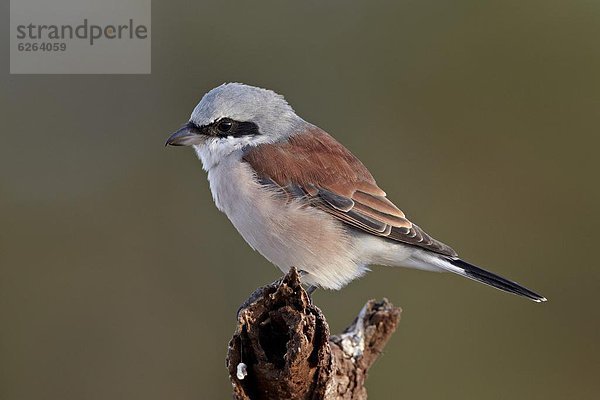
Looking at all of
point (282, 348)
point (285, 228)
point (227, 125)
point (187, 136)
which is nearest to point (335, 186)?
point (285, 228)

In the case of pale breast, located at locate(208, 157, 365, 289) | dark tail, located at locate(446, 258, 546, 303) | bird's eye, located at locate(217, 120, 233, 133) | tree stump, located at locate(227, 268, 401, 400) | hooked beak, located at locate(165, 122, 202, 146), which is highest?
bird's eye, located at locate(217, 120, 233, 133)

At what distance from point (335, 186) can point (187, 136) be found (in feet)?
2.53

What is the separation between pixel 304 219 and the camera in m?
3.53

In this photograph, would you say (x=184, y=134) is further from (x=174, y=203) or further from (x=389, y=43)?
(x=389, y=43)

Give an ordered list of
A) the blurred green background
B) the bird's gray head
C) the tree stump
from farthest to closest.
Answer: the blurred green background → the bird's gray head → the tree stump

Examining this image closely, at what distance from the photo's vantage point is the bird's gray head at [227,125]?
3740 mm

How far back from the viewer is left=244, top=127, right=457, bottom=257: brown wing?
141 inches

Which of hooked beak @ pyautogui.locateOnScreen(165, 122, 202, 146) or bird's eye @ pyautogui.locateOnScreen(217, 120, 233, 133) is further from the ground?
bird's eye @ pyautogui.locateOnScreen(217, 120, 233, 133)

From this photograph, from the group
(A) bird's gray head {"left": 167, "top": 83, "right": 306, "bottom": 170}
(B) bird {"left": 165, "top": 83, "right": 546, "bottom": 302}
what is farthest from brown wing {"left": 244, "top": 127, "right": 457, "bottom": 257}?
(A) bird's gray head {"left": 167, "top": 83, "right": 306, "bottom": 170}

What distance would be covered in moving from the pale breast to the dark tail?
1.63ft

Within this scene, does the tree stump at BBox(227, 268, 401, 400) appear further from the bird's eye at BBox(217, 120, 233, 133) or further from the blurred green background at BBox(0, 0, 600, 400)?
the blurred green background at BBox(0, 0, 600, 400)

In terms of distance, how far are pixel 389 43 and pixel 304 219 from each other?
2.61 metres

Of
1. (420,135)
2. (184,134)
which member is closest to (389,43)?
(420,135)

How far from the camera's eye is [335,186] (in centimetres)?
364
